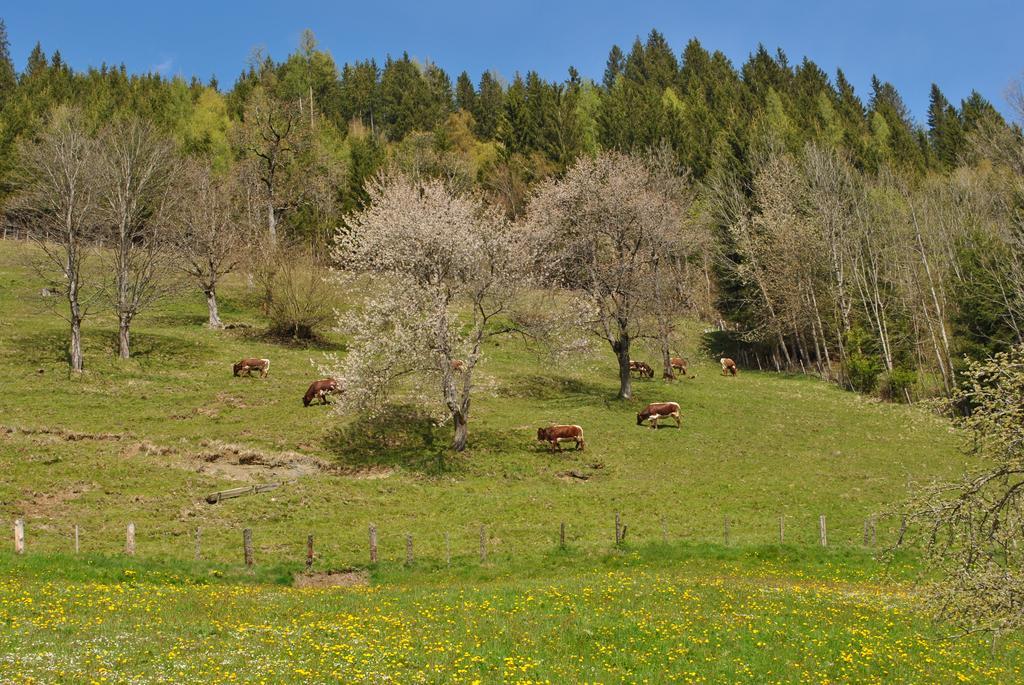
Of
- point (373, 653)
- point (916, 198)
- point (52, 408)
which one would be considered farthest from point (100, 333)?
point (916, 198)

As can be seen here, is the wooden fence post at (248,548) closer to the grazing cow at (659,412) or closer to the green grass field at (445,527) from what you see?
the green grass field at (445,527)

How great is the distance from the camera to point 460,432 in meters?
39.3

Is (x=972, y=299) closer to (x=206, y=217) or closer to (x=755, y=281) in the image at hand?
(x=755, y=281)

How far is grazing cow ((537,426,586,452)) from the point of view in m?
40.2

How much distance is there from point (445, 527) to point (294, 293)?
3280 cm

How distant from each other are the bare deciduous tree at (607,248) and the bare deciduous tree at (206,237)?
1025 inches

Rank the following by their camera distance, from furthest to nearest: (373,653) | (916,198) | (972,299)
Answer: (916,198) → (972,299) → (373,653)

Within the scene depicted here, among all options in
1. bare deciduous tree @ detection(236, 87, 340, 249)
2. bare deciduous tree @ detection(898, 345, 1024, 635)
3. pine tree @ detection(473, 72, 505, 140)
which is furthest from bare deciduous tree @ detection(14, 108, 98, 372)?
pine tree @ detection(473, 72, 505, 140)

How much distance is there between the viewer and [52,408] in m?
39.3

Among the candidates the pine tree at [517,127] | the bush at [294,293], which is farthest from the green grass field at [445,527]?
the pine tree at [517,127]

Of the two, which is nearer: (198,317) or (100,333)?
(100,333)

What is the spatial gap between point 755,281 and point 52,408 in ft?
195

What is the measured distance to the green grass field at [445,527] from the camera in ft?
53.7

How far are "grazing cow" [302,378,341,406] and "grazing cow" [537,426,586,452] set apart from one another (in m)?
12.2
